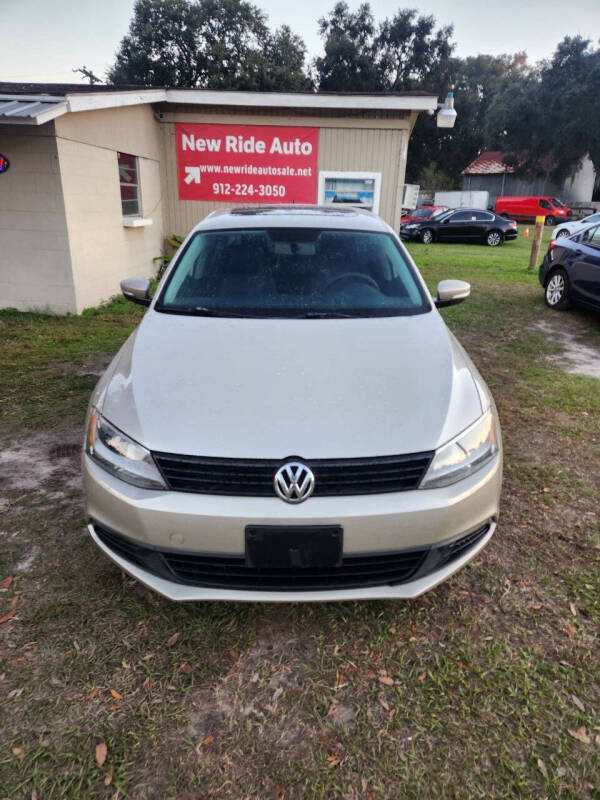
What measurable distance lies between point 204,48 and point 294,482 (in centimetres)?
3793

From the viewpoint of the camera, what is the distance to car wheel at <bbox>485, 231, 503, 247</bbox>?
19.5m

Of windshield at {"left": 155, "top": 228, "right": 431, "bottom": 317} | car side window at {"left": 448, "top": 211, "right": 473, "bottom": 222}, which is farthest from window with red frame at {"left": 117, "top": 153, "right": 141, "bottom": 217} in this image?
car side window at {"left": 448, "top": 211, "right": 473, "bottom": 222}

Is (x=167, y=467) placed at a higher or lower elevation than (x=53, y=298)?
higher

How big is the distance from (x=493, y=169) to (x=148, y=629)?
4534 cm

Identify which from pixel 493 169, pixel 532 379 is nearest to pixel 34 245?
pixel 532 379

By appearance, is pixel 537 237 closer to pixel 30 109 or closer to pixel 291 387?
pixel 30 109

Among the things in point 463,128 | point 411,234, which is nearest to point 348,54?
point 463,128

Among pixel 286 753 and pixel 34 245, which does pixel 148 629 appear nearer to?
pixel 286 753

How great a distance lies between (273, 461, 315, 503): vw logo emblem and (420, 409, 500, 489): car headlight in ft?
1.33

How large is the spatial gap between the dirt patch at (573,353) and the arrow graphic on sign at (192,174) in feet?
21.9

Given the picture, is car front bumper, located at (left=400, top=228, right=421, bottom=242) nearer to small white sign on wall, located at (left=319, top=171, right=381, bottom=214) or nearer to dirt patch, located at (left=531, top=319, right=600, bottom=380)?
small white sign on wall, located at (left=319, top=171, right=381, bottom=214)

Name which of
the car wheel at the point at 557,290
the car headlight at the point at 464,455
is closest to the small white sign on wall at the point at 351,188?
the car wheel at the point at 557,290

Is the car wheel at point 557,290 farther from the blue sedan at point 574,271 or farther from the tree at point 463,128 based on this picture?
the tree at point 463,128

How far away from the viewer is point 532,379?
516 cm
